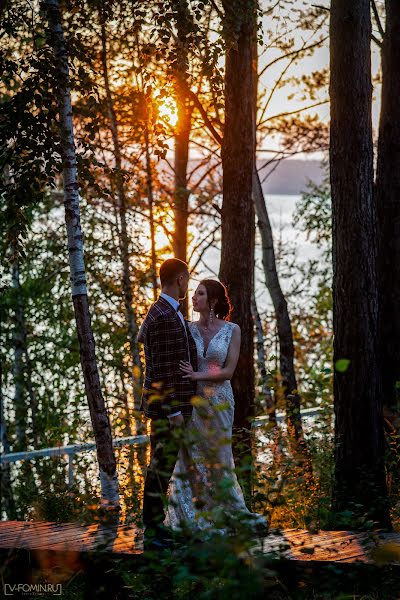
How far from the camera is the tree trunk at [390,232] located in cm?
1229

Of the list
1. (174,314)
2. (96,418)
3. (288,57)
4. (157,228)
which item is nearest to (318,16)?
(288,57)

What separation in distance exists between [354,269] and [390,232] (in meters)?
3.36

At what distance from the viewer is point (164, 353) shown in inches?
286

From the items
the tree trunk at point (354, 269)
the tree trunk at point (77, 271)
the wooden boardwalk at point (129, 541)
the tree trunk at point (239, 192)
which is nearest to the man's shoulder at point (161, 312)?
the wooden boardwalk at point (129, 541)

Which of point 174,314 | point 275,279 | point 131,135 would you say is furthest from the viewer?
point 131,135

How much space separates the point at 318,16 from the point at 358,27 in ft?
31.3

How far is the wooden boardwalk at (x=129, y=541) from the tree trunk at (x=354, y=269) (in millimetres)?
2140

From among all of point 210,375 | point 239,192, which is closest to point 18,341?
point 239,192

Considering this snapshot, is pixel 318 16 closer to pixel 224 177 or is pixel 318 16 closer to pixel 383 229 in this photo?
pixel 383 229

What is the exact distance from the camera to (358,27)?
9.32 metres

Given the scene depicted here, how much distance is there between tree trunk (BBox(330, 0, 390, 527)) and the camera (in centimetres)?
915

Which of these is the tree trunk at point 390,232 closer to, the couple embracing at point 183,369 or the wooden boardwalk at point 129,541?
the couple embracing at point 183,369

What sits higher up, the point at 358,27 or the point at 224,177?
the point at 358,27

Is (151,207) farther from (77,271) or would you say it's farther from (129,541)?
(129,541)
